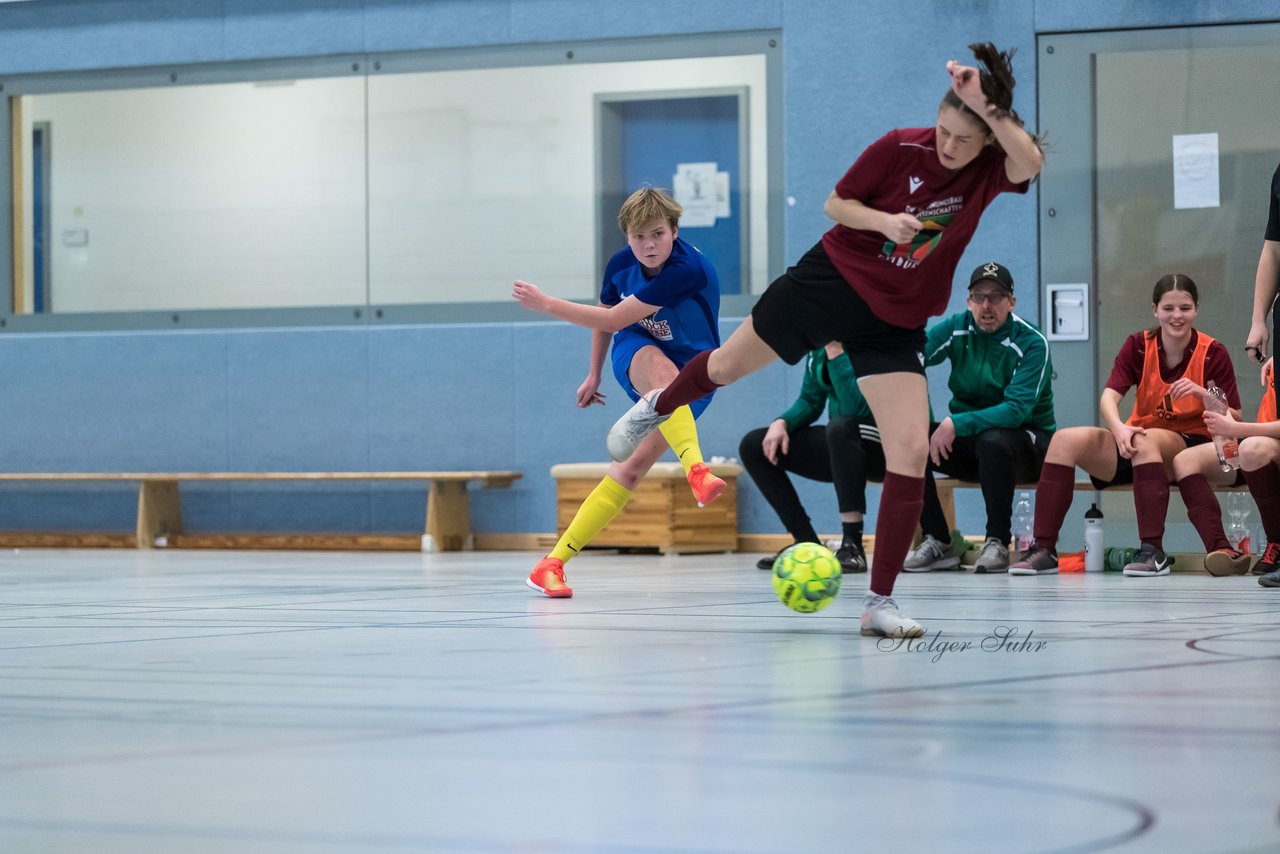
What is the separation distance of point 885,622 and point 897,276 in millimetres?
725

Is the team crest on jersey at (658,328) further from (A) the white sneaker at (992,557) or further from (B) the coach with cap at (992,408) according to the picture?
(A) the white sneaker at (992,557)

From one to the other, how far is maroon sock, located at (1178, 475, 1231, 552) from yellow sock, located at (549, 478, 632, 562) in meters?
2.38

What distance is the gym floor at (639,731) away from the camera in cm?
158

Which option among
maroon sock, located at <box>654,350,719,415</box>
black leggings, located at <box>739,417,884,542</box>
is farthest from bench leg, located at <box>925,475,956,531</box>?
maroon sock, located at <box>654,350,719,415</box>

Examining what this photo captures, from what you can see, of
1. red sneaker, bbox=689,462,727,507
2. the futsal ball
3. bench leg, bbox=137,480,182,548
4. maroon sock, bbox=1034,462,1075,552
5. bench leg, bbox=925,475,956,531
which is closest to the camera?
the futsal ball

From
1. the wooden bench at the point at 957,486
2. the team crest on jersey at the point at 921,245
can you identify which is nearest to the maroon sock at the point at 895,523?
the team crest on jersey at the point at 921,245

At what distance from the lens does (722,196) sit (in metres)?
9.15

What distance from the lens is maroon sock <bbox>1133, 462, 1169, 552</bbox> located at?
612 centimetres

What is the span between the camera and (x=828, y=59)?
890cm

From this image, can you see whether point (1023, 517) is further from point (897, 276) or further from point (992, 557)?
point (897, 276)

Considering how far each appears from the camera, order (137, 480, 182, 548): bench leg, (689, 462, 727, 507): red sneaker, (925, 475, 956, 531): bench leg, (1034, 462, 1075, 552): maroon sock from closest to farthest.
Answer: (689, 462, 727, 507): red sneaker < (1034, 462, 1075, 552): maroon sock < (925, 475, 956, 531): bench leg < (137, 480, 182, 548): bench leg

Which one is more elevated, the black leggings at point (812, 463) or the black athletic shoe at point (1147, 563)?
the black leggings at point (812, 463)

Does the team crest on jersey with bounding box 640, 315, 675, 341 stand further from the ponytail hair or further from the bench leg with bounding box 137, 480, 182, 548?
the bench leg with bounding box 137, 480, 182, 548

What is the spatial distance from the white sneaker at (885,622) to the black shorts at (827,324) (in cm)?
49
